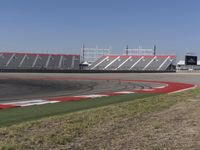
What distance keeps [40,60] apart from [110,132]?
102 m

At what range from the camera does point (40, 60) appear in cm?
10775

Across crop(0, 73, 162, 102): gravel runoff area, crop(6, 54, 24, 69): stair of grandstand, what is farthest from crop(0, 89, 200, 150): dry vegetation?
crop(6, 54, 24, 69): stair of grandstand

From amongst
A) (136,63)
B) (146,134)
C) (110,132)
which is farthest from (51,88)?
(136,63)

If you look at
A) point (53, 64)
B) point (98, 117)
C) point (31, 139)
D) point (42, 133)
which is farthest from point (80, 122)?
point (53, 64)

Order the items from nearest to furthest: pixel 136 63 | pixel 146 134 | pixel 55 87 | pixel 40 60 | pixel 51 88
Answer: pixel 146 134, pixel 51 88, pixel 55 87, pixel 136 63, pixel 40 60

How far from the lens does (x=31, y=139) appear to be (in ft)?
21.0

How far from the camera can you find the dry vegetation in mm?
6105

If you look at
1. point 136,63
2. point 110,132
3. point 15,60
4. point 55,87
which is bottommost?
point 55,87

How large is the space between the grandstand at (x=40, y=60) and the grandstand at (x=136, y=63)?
551 cm

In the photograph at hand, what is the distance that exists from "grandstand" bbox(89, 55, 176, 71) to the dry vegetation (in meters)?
89.3

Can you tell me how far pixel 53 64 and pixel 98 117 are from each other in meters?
98.5

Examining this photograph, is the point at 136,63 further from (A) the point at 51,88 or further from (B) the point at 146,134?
(B) the point at 146,134

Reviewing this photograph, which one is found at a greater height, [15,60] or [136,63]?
[15,60]

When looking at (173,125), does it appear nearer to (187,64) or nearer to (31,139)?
(31,139)
